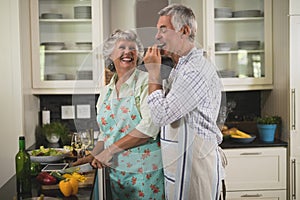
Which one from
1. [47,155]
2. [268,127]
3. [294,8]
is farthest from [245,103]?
[47,155]

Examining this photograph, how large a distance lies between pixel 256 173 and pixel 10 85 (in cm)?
172

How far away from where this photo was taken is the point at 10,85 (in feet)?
9.14

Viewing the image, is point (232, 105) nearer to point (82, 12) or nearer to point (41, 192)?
point (82, 12)

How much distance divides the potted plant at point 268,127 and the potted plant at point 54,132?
55.4 inches

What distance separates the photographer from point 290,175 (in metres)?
3.10

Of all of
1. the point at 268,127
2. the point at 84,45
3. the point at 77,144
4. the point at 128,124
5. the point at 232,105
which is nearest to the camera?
the point at 128,124

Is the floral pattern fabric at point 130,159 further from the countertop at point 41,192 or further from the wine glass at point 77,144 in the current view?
the wine glass at point 77,144

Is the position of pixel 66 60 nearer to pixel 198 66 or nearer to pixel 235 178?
pixel 235 178

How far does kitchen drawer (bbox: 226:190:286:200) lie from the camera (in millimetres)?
3123

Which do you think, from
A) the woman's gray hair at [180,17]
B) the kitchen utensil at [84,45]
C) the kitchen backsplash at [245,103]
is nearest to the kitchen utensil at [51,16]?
the kitchen utensil at [84,45]

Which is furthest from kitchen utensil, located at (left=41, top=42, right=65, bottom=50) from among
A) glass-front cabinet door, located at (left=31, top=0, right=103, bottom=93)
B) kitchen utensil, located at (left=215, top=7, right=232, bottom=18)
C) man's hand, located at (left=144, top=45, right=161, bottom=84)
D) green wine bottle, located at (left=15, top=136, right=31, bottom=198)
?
man's hand, located at (left=144, top=45, right=161, bottom=84)

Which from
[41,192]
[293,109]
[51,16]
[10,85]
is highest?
[51,16]

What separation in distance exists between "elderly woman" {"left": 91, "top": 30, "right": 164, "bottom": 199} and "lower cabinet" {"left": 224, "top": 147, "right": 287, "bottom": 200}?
124 cm

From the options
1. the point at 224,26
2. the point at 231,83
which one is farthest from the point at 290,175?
the point at 224,26
